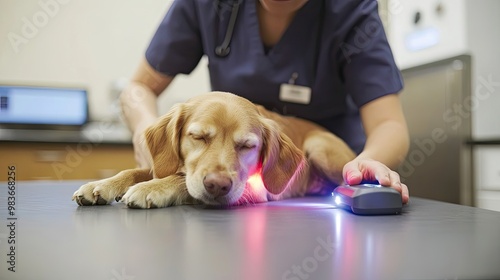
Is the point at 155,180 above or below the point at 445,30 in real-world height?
below

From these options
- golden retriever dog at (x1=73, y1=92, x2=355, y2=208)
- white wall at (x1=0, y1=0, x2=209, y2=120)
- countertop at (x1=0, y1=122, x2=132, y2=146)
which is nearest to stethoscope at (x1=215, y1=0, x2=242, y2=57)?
golden retriever dog at (x1=73, y1=92, x2=355, y2=208)

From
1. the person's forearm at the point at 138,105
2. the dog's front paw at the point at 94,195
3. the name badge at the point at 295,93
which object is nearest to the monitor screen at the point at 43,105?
the person's forearm at the point at 138,105

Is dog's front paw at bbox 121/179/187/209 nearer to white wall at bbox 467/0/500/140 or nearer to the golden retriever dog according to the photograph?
the golden retriever dog

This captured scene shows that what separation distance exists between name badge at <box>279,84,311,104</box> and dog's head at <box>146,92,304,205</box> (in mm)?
168

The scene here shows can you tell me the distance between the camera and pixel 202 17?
2.88 feet

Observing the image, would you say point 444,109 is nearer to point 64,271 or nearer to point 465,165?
point 465,165

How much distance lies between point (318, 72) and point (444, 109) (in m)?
1.23

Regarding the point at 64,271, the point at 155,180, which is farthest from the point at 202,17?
the point at 64,271

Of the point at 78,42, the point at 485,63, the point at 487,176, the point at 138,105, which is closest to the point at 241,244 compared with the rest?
the point at 138,105

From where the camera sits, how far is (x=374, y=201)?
52 centimetres

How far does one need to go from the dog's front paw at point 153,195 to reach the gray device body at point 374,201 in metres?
0.23

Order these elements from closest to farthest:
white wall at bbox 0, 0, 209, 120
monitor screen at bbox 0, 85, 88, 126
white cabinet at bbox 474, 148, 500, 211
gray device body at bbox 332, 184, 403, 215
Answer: gray device body at bbox 332, 184, 403, 215
white cabinet at bbox 474, 148, 500, 211
monitor screen at bbox 0, 85, 88, 126
white wall at bbox 0, 0, 209, 120

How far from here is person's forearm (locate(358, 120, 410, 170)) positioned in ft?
2.39

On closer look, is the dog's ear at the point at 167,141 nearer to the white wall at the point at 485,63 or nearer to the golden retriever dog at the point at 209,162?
the golden retriever dog at the point at 209,162
